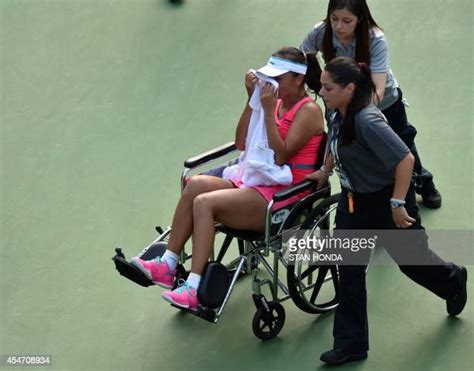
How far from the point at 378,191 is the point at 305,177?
498 mm

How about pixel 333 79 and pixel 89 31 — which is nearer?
pixel 333 79

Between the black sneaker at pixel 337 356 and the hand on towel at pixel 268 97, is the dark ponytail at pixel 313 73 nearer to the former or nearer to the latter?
the hand on towel at pixel 268 97

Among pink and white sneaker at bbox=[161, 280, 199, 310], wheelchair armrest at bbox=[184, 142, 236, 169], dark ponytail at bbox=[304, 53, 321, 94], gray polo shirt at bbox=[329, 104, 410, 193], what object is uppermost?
dark ponytail at bbox=[304, 53, 321, 94]

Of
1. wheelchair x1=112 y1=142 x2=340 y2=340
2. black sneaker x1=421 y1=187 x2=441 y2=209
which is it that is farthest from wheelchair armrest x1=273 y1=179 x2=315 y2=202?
black sneaker x1=421 y1=187 x2=441 y2=209

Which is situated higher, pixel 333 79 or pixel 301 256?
pixel 333 79

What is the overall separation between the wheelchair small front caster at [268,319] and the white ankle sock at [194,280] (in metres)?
0.32

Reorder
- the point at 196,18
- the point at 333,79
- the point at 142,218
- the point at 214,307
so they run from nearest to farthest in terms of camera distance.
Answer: the point at 333,79 < the point at 214,307 < the point at 142,218 < the point at 196,18

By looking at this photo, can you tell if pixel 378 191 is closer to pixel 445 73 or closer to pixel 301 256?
pixel 301 256

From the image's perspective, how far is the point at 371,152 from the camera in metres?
4.53

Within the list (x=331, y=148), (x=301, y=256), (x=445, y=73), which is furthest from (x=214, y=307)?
(x=445, y=73)

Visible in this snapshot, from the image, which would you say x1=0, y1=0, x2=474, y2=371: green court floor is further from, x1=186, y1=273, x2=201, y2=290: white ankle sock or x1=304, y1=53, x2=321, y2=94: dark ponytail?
x1=304, y1=53, x2=321, y2=94: dark ponytail

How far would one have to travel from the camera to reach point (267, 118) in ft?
16.5

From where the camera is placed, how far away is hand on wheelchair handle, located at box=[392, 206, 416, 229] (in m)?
4.55

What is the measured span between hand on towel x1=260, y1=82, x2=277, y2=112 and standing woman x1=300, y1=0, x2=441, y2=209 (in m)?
0.37
